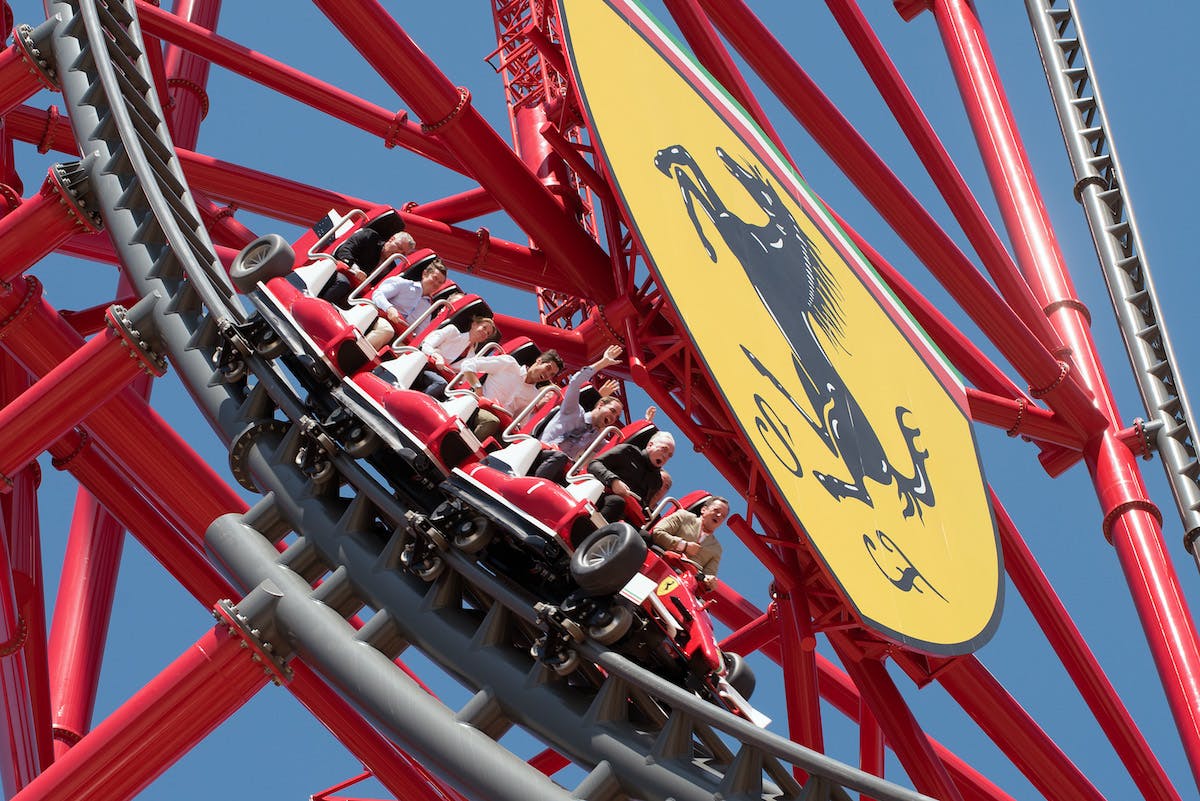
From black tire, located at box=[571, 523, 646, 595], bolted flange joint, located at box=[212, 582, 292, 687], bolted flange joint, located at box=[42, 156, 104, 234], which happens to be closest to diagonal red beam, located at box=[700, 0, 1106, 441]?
Answer: bolted flange joint, located at box=[42, 156, 104, 234]

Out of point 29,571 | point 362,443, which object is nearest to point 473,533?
point 362,443

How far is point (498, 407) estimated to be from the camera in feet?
27.0

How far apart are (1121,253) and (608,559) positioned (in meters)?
6.15

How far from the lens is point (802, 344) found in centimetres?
987

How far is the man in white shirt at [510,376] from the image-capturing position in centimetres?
868

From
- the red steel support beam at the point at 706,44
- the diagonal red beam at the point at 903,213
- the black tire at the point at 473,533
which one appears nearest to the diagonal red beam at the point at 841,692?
the diagonal red beam at the point at 903,213

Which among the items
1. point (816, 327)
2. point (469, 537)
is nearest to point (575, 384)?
point (469, 537)

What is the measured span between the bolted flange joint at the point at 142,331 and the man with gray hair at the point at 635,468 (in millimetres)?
1754

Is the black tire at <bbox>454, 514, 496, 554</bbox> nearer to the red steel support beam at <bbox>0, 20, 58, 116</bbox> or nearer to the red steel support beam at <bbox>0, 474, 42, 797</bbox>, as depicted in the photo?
the red steel support beam at <bbox>0, 474, 42, 797</bbox>

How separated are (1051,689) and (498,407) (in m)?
23.8

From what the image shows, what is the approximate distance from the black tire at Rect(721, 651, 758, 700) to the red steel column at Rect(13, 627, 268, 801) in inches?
66.7

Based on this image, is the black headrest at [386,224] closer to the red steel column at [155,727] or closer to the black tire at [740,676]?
the red steel column at [155,727]

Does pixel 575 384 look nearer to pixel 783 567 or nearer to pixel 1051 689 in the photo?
pixel 783 567

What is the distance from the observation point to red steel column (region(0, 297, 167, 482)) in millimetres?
8031
